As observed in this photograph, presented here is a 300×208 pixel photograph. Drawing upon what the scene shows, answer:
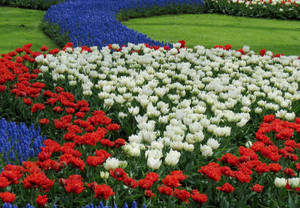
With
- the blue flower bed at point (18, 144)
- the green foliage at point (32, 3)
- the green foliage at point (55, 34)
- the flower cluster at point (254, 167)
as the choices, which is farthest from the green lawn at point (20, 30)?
the flower cluster at point (254, 167)

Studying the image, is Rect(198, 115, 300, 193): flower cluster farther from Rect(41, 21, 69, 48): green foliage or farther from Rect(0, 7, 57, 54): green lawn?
Rect(0, 7, 57, 54): green lawn

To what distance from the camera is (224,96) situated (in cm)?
477

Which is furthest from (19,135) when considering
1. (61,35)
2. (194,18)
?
(194,18)

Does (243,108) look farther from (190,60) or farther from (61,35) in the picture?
(61,35)

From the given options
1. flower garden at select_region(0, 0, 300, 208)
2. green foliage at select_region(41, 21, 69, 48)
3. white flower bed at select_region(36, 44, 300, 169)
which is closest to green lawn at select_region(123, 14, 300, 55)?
flower garden at select_region(0, 0, 300, 208)

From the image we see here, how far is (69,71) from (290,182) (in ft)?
11.8

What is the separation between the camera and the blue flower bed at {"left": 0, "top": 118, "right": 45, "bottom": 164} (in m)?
3.45

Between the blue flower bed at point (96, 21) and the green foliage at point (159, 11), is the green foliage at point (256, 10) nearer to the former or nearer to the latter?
the green foliage at point (159, 11)

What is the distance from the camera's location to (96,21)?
9.80m

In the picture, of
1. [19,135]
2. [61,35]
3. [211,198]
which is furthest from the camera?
[61,35]

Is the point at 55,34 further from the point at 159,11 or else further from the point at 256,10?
the point at 256,10

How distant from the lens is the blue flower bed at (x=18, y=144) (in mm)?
3451

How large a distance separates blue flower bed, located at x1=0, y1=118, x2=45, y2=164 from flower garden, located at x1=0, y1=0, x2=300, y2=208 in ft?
0.04

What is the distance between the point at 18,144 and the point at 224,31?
29.4 feet
